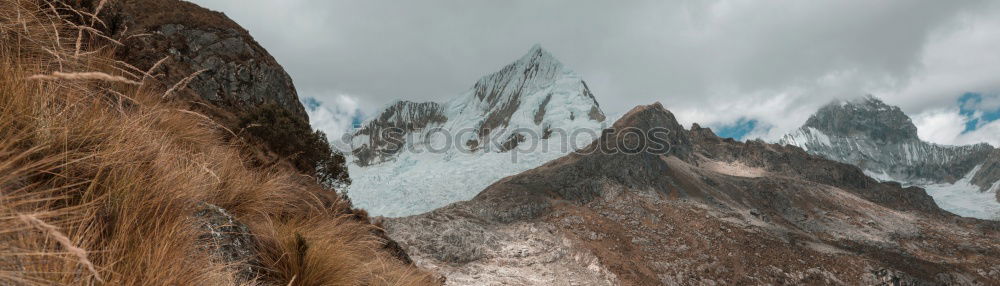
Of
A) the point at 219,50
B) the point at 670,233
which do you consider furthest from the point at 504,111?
the point at 219,50

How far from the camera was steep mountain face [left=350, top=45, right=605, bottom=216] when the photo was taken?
3465 inches

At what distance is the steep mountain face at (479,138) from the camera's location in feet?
289

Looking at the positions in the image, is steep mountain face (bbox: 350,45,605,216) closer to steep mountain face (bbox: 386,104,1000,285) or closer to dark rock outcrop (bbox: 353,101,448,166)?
dark rock outcrop (bbox: 353,101,448,166)

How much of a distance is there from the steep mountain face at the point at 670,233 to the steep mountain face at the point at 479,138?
16809 mm

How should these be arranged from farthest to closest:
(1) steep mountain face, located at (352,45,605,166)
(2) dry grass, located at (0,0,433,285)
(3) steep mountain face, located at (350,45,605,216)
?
(1) steep mountain face, located at (352,45,605,166) < (3) steep mountain face, located at (350,45,605,216) < (2) dry grass, located at (0,0,433,285)

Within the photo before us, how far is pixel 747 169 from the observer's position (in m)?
136

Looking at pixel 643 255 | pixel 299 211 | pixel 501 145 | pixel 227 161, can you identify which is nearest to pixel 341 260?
pixel 227 161

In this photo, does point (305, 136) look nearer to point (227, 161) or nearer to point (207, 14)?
point (227, 161)

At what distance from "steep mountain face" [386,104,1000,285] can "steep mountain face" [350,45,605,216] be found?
16809mm

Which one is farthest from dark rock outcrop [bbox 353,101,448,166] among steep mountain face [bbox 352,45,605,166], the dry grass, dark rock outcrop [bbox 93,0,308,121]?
the dry grass

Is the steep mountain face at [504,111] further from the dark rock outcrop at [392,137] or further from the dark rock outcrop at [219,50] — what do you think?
the dark rock outcrop at [219,50]

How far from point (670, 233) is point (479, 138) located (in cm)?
9422

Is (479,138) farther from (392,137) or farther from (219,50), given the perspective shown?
(219,50)

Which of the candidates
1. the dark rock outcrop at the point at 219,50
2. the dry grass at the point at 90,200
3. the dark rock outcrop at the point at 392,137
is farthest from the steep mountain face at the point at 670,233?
the dark rock outcrop at the point at 392,137
